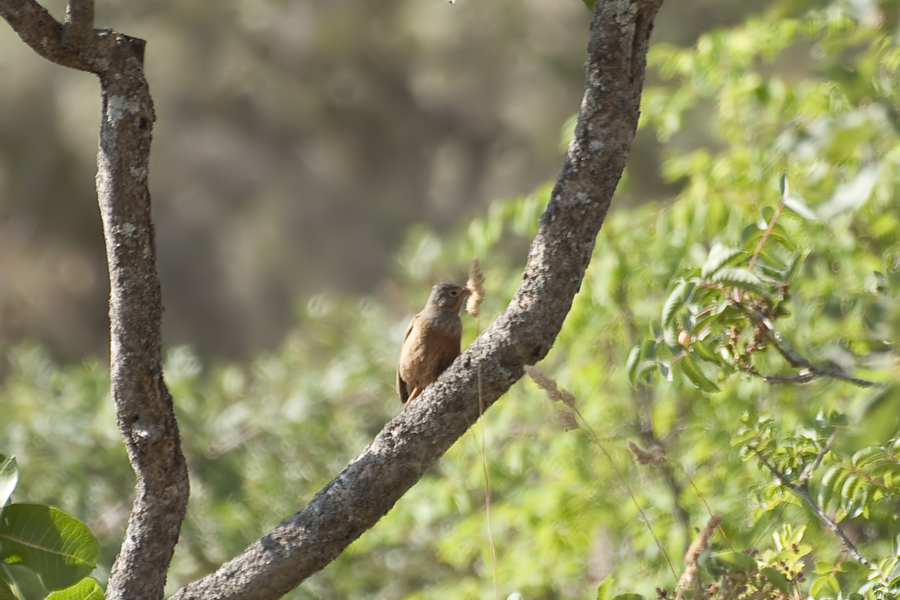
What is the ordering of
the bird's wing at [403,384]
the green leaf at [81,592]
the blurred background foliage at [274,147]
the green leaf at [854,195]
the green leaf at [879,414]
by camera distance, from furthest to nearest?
the blurred background foliage at [274,147]
the bird's wing at [403,384]
the green leaf at [81,592]
the green leaf at [854,195]
the green leaf at [879,414]

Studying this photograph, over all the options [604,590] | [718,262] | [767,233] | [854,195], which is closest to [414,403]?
[604,590]

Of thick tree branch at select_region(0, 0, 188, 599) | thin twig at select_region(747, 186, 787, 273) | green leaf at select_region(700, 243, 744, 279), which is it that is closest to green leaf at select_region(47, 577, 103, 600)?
thick tree branch at select_region(0, 0, 188, 599)

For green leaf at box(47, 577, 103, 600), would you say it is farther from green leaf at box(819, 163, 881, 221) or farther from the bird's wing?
green leaf at box(819, 163, 881, 221)

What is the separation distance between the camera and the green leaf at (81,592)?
1.65m

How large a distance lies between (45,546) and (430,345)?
119 cm

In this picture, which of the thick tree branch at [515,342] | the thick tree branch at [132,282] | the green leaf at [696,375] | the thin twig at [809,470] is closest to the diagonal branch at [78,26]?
the thick tree branch at [132,282]

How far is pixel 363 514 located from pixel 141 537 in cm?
51

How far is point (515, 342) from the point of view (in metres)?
1.71

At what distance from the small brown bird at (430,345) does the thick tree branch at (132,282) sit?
85 cm

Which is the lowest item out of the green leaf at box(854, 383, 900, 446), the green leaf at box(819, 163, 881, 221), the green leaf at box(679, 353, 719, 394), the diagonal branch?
the green leaf at box(854, 383, 900, 446)

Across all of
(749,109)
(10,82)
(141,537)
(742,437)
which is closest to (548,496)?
(742,437)

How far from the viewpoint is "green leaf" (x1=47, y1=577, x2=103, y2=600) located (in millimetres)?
1648

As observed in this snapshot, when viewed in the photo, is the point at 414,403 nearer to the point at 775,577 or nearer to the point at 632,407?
the point at 775,577

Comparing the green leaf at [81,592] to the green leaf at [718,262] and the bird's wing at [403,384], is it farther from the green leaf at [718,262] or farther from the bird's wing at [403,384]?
the green leaf at [718,262]
